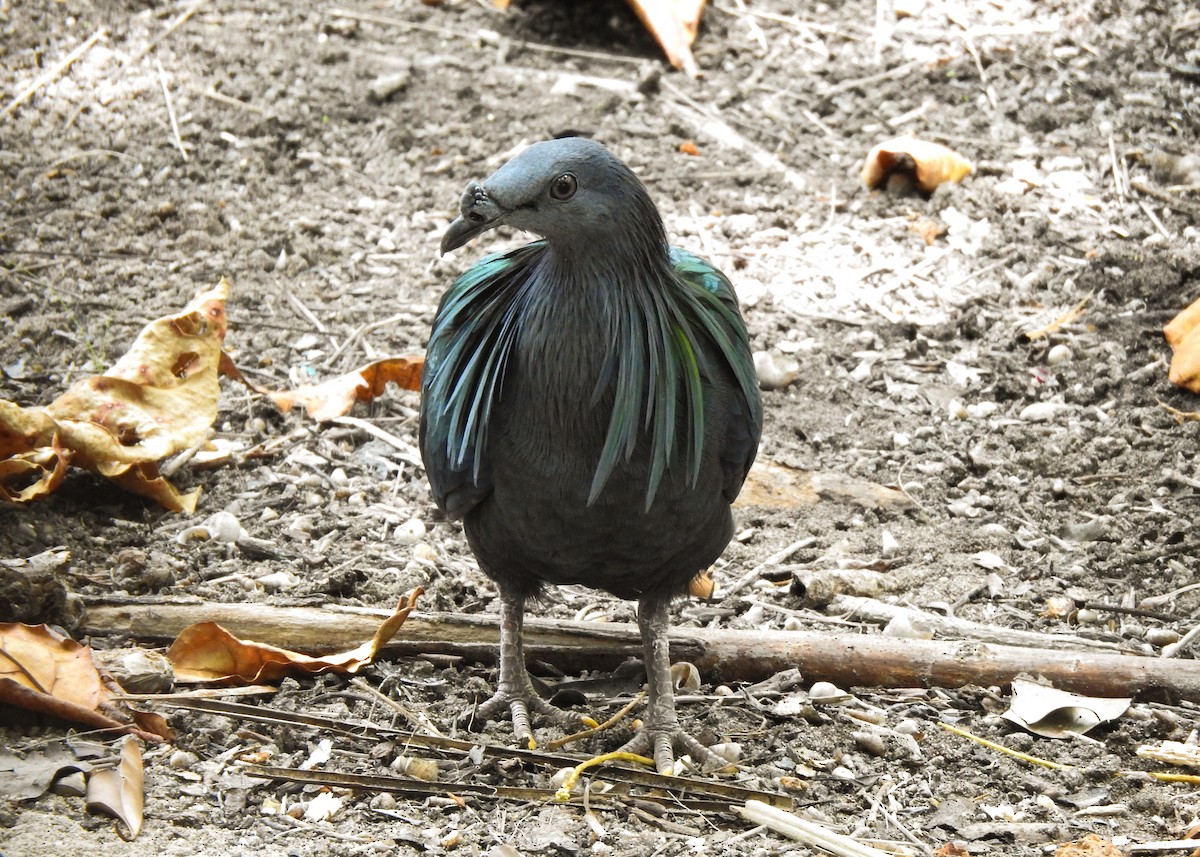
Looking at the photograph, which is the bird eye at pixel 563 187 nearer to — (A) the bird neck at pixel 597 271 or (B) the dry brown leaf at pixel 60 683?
(A) the bird neck at pixel 597 271

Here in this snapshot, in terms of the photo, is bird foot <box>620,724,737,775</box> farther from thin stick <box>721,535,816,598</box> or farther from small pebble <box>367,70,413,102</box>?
small pebble <box>367,70,413,102</box>

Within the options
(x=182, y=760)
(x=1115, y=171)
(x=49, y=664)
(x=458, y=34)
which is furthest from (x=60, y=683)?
(x=458, y=34)

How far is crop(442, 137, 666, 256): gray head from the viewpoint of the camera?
3445 millimetres

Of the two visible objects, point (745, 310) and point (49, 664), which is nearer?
point (49, 664)

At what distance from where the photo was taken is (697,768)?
3.95 m

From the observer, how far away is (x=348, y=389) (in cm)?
554

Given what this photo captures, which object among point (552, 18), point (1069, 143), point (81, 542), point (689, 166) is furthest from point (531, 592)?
point (552, 18)

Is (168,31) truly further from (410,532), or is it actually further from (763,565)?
(763,565)

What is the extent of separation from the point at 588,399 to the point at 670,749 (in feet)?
3.77

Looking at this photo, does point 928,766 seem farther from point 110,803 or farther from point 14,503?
point 14,503

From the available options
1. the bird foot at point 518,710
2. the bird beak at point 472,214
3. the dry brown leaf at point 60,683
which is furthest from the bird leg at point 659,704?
the dry brown leaf at point 60,683

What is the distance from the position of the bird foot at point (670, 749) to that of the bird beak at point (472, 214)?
64.5 inches

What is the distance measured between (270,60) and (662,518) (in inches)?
217

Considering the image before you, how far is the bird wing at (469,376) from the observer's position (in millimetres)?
3746
